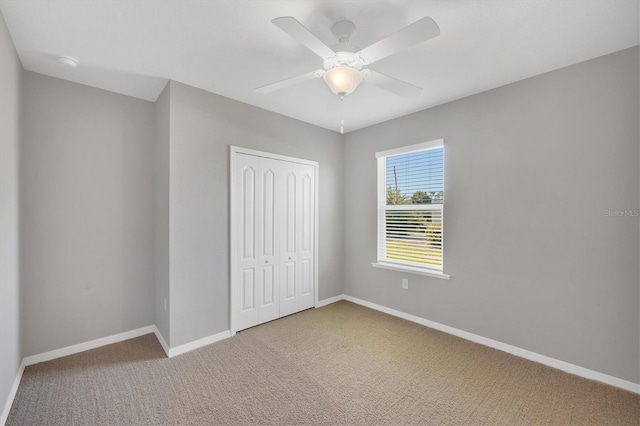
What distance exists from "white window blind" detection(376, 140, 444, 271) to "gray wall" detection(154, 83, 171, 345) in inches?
103

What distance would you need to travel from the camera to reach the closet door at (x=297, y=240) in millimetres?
3705

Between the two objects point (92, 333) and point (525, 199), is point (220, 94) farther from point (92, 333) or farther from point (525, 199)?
point (525, 199)

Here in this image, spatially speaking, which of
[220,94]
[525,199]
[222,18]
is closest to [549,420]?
[525,199]

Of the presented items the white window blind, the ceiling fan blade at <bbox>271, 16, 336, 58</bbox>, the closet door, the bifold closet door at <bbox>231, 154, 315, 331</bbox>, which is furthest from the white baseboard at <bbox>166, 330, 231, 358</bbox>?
the ceiling fan blade at <bbox>271, 16, 336, 58</bbox>

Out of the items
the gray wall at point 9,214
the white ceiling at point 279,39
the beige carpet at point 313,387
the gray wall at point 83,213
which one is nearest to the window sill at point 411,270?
the beige carpet at point 313,387

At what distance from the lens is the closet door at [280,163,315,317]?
146 inches

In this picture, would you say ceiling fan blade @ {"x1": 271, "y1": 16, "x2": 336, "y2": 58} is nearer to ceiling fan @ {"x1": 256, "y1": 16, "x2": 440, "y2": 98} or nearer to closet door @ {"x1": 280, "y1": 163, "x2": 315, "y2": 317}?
ceiling fan @ {"x1": 256, "y1": 16, "x2": 440, "y2": 98}

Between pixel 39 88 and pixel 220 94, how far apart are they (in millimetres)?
1555

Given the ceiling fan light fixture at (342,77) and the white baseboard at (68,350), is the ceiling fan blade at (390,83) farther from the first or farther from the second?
the white baseboard at (68,350)

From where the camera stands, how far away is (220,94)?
304 centimetres

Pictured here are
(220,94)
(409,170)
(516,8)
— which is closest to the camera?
(516,8)

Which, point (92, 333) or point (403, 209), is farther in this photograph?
point (403, 209)

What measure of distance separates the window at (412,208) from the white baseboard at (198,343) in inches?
83.1

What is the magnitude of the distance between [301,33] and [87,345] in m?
3.41
